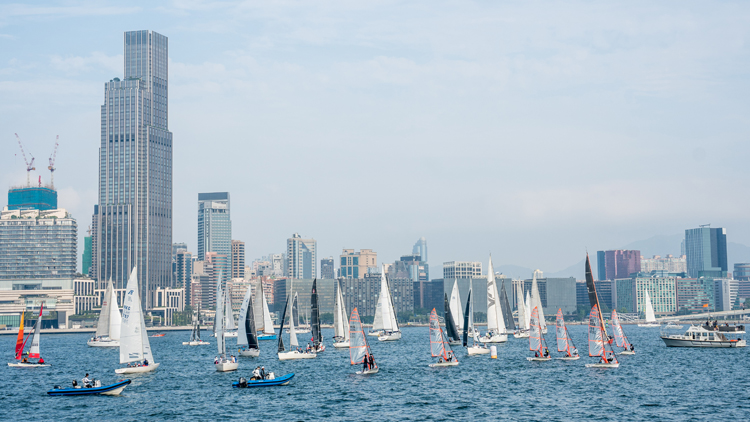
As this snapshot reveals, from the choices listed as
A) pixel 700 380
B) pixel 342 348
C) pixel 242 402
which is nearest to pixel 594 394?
pixel 700 380

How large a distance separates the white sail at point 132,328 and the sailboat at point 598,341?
51.9 metres

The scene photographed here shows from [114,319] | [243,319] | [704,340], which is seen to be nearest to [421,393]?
[243,319]

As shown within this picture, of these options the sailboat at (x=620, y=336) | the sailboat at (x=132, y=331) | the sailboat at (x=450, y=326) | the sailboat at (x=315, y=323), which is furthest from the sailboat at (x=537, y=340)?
the sailboat at (x=132, y=331)

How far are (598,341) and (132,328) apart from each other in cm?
5538

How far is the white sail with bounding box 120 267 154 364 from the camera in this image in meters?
85.9

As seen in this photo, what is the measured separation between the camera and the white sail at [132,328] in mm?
85938

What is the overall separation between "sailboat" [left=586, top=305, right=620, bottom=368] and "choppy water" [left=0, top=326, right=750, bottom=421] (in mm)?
1486

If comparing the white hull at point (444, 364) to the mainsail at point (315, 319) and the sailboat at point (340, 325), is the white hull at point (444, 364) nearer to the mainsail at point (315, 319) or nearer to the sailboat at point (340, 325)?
the mainsail at point (315, 319)

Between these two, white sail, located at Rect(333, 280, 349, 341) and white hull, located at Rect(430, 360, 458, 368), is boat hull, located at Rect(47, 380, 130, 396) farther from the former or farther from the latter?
white sail, located at Rect(333, 280, 349, 341)

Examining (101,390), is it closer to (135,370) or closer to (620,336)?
(135,370)

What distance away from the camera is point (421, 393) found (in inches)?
3068

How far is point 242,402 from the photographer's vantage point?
72.6 metres

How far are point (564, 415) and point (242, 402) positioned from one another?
1146 inches

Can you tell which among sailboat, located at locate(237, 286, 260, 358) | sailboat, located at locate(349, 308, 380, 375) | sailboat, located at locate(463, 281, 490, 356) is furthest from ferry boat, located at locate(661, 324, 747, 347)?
sailboat, located at locate(237, 286, 260, 358)
